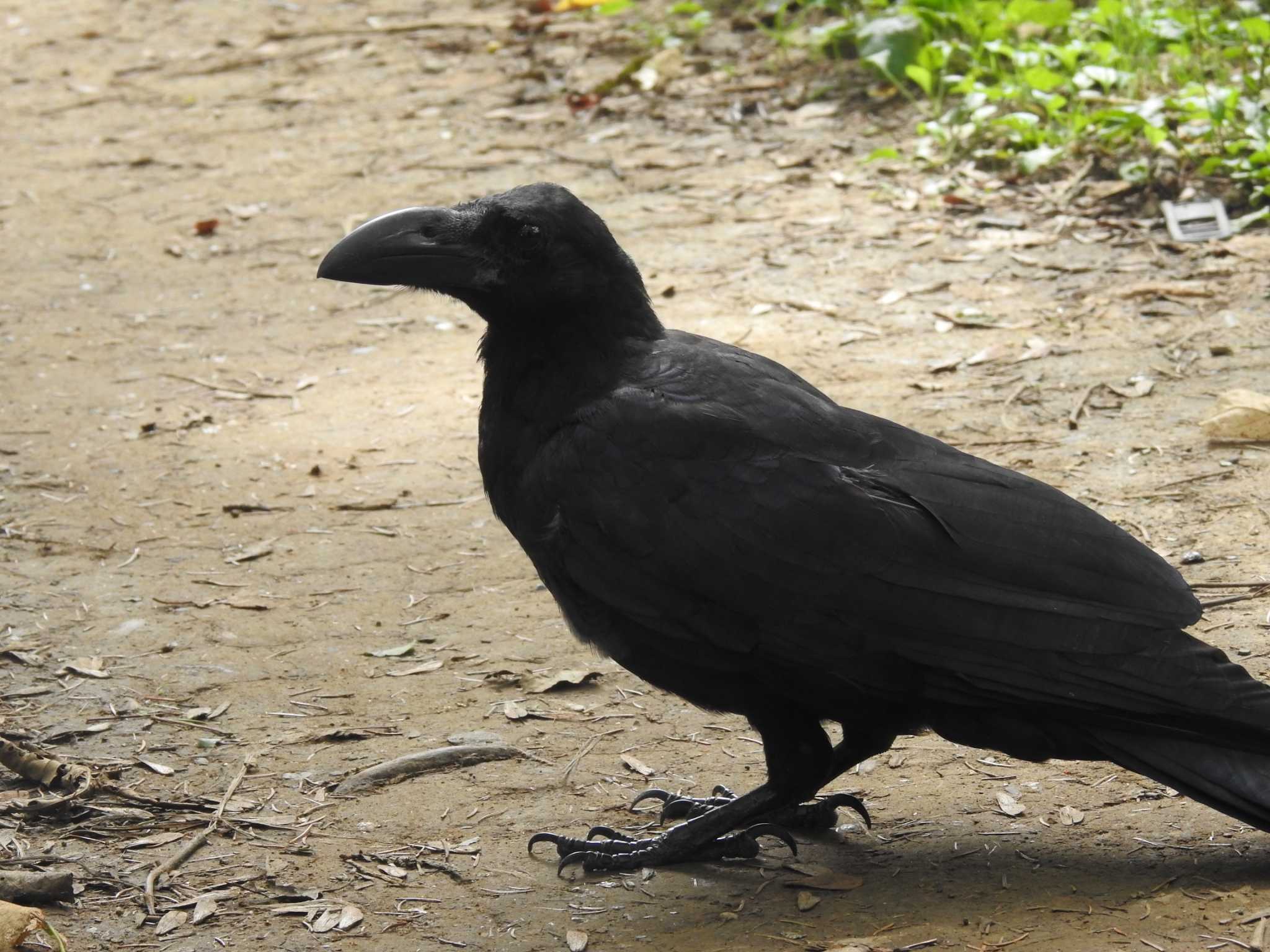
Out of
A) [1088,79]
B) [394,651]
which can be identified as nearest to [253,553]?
[394,651]

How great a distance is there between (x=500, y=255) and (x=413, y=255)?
0.20 m

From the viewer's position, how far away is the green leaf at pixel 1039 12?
7.38m

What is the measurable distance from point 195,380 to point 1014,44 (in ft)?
15.1

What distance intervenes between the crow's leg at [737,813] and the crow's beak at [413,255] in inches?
47.3

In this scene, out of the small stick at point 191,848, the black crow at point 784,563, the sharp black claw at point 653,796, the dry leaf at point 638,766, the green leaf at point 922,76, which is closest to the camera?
the black crow at point 784,563

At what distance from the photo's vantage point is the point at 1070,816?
10.7 feet

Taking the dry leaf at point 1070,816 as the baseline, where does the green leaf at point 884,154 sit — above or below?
above

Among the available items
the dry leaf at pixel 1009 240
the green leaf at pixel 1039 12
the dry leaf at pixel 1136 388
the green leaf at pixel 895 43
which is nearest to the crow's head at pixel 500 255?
the dry leaf at pixel 1136 388

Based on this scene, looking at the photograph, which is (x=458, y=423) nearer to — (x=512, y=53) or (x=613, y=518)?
(x=613, y=518)

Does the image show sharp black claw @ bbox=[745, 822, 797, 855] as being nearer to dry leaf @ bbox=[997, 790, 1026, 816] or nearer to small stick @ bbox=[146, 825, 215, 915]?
dry leaf @ bbox=[997, 790, 1026, 816]

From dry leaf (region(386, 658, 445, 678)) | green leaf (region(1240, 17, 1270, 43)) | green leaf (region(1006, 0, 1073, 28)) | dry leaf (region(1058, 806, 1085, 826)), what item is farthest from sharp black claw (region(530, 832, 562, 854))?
green leaf (region(1006, 0, 1073, 28))

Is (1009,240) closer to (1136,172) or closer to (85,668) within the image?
(1136,172)

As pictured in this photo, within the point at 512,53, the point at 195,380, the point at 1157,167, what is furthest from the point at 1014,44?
the point at 195,380

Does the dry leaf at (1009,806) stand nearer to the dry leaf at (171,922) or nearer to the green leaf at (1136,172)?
the dry leaf at (171,922)
